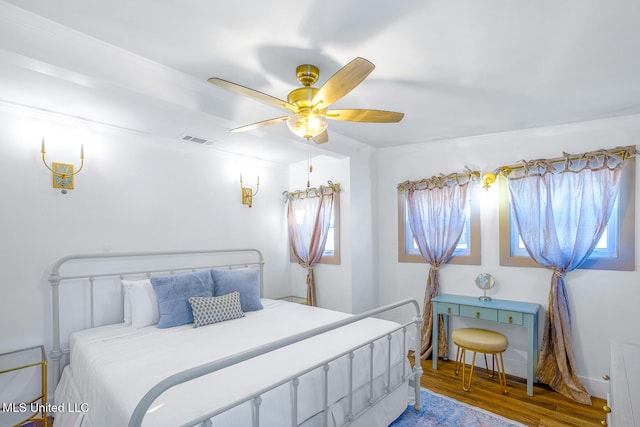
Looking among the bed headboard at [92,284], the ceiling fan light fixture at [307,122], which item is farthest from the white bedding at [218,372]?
the ceiling fan light fixture at [307,122]

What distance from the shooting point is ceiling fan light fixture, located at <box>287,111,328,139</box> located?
194 centimetres

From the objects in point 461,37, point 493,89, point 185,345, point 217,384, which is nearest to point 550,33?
point 461,37

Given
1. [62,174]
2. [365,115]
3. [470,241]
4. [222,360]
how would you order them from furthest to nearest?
1. [470,241]
2. [62,174]
3. [365,115]
4. [222,360]

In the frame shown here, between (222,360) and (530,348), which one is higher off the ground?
(222,360)

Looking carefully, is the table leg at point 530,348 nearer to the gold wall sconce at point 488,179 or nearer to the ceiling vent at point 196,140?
the gold wall sconce at point 488,179

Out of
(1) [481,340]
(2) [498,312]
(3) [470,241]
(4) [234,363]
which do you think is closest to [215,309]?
(4) [234,363]

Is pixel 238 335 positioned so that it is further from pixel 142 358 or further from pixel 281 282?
pixel 281 282

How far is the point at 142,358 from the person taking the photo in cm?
197

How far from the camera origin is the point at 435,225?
11.9 feet

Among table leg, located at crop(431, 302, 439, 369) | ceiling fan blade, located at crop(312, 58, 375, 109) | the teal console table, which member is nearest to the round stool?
the teal console table

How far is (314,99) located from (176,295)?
6.57 feet

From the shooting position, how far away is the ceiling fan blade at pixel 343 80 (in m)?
1.51

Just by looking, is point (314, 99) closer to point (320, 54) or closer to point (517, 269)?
point (320, 54)

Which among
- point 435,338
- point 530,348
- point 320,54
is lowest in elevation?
point 435,338
